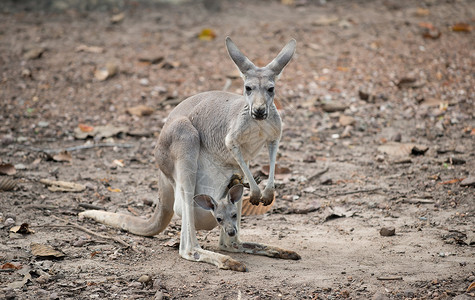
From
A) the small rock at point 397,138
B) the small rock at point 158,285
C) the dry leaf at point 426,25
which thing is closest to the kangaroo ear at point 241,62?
the small rock at point 158,285

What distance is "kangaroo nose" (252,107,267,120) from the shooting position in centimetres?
401

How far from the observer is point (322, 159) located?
6.48 meters

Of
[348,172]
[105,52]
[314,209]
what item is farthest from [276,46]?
[314,209]

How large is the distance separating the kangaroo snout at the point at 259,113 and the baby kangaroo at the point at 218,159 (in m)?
0.03

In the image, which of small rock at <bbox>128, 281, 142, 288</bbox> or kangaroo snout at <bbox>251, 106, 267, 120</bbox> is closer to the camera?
small rock at <bbox>128, 281, 142, 288</bbox>

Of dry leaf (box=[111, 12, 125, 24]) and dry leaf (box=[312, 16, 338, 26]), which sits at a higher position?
dry leaf (box=[312, 16, 338, 26])

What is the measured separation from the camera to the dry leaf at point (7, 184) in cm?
525

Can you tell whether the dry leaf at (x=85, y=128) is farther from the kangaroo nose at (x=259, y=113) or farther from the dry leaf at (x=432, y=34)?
the dry leaf at (x=432, y=34)

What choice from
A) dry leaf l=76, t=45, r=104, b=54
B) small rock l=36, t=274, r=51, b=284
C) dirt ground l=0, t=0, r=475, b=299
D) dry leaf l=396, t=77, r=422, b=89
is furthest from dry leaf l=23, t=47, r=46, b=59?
small rock l=36, t=274, r=51, b=284

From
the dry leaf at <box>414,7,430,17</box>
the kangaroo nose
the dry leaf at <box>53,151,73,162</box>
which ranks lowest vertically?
the dry leaf at <box>53,151,73,162</box>

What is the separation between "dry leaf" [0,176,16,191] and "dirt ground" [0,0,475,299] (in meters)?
0.02

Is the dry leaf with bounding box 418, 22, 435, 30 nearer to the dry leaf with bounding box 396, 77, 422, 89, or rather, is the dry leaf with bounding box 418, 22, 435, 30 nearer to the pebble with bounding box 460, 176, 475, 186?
the dry leaf with bounding box 396, 77, 422, 89

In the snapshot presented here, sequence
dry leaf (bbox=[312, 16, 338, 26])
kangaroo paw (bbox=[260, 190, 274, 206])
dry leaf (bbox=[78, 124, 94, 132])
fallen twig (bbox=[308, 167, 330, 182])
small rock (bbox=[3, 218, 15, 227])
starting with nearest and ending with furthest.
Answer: kangaroo paw (bbox=[260, 190, 274, 206])
small rock (bbox=[3, 218, 15, 227])
fallen twig (bbox=[308, 167, 330, 182])
dry leaf (bbox=[78, 124, 94, 132])
dry leaf (bbox=[312, 16, 338, 26])

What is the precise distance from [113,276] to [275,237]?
145cm
